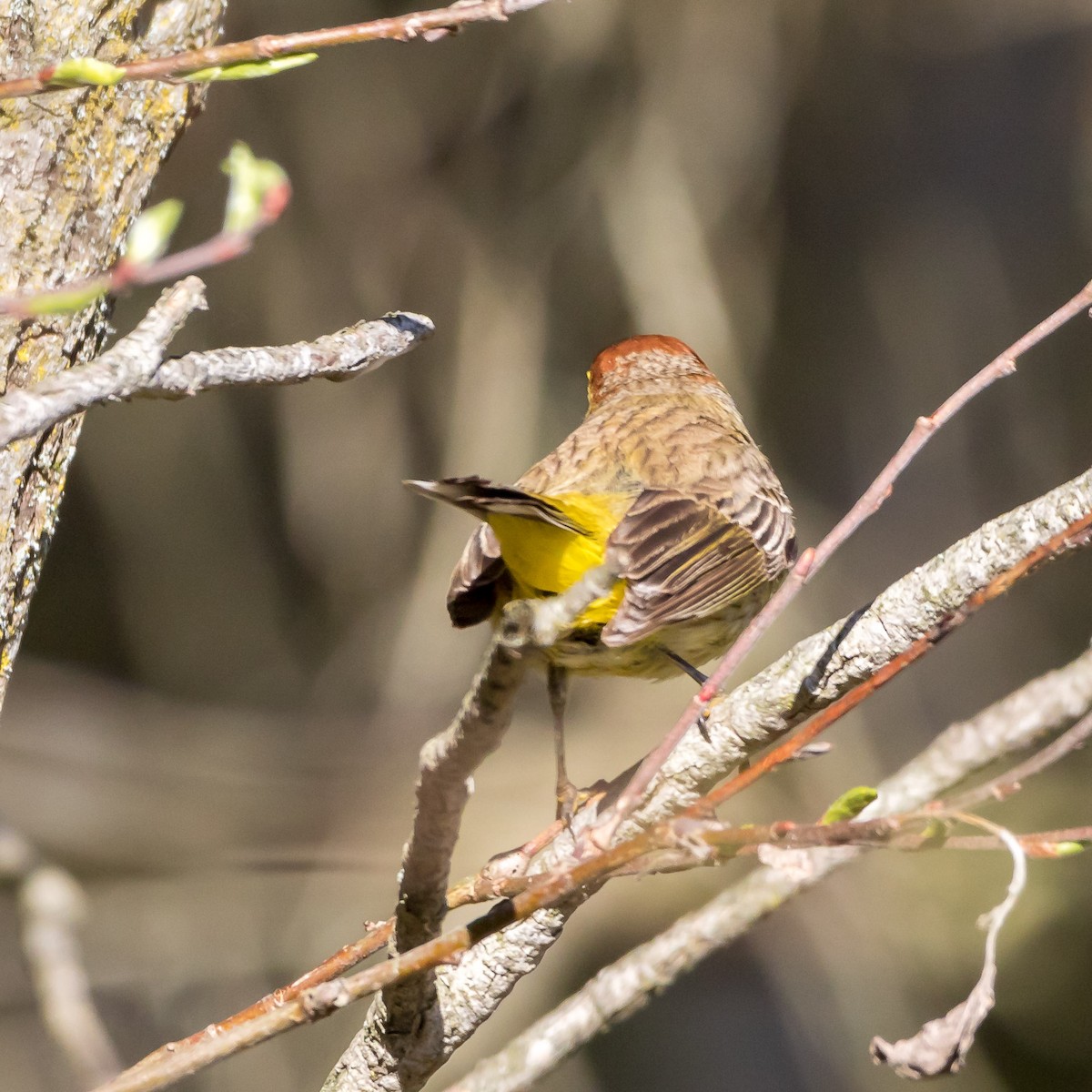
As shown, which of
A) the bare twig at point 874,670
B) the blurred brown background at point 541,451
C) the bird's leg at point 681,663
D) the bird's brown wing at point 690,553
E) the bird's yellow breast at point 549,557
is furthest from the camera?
the blurred brown background at point 541,451

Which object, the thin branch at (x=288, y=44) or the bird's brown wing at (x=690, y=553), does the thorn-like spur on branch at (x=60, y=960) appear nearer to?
the thin branch at (x=288, y=44)

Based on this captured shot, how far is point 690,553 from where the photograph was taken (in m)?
3.28

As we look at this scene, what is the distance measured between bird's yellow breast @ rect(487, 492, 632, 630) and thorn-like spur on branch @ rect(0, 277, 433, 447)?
685 mm

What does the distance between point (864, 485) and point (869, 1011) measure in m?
2.51

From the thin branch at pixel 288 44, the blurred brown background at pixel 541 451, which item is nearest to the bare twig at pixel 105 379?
the thin branch at pixel 288 44

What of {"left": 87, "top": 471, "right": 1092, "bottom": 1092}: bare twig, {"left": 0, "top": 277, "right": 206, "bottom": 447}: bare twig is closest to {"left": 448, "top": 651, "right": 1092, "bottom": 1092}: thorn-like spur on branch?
{"left": 87, "top": 471, "right": 1092, "bottom": 1092}: bare twig

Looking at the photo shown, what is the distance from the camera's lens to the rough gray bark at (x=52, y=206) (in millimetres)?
2111

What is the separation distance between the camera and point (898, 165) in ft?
23.3

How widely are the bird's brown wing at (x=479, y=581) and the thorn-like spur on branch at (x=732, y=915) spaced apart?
3.02ft

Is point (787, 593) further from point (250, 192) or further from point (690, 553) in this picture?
point (690, 553)

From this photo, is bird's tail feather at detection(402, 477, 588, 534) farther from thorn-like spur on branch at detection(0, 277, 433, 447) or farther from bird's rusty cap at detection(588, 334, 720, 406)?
bird's rusty cap at detection(588, 334, 720, 406)

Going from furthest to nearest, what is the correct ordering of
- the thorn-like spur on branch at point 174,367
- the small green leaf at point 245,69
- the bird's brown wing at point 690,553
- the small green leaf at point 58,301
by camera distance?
the bird's brown wing at point 690,553, the small green leaf at point 245,69, the thorn-like spur on branch at point 174,367, the small green leaf at point 58,301

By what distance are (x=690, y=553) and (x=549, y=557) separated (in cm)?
53

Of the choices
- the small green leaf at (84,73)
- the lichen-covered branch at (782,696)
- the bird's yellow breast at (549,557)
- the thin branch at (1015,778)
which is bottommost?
the thin branch at (1015,778)
